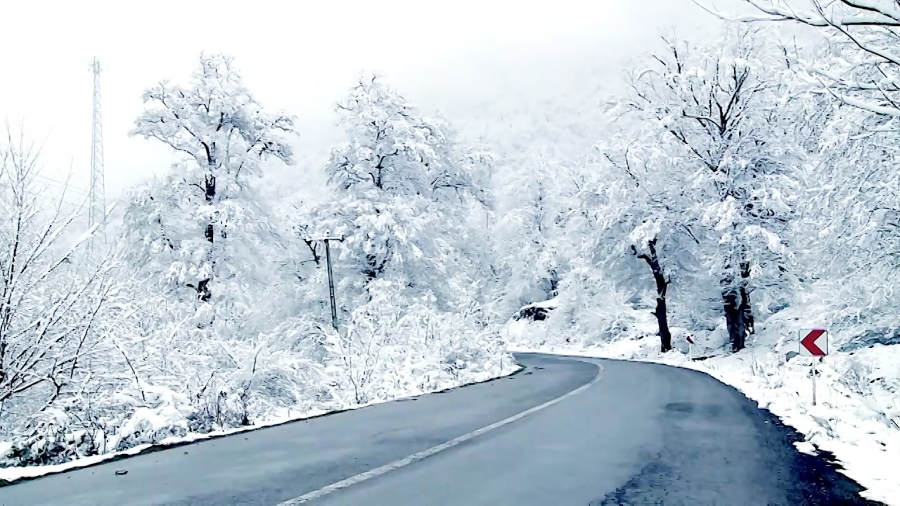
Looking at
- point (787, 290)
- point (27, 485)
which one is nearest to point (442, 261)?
point (787, 290)

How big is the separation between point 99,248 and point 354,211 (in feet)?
46.1

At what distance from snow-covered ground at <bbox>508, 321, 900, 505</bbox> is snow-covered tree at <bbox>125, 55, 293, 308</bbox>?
15420 mm

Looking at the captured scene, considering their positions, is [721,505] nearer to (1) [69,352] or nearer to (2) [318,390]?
(1) [69,352]

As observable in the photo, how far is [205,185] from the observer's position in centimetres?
2358

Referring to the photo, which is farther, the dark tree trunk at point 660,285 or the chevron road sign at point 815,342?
the dark tree trunk at point 660,285

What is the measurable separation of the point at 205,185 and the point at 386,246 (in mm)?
6335

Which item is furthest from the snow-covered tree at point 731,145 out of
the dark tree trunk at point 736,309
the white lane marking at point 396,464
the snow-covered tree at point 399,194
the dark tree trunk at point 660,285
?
the white lane marking at point 396,464

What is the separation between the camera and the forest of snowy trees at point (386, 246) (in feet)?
34.0

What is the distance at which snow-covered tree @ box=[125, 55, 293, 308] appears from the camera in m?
22.2

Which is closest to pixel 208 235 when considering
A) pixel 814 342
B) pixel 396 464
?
pixel 396 464

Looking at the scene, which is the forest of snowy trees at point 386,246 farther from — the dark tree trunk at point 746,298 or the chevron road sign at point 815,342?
the chevron road sign at point 815,342

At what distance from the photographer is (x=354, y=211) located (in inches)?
1016

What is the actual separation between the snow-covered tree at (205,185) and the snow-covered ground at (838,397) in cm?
1542

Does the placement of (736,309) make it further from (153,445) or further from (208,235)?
(153,445)
